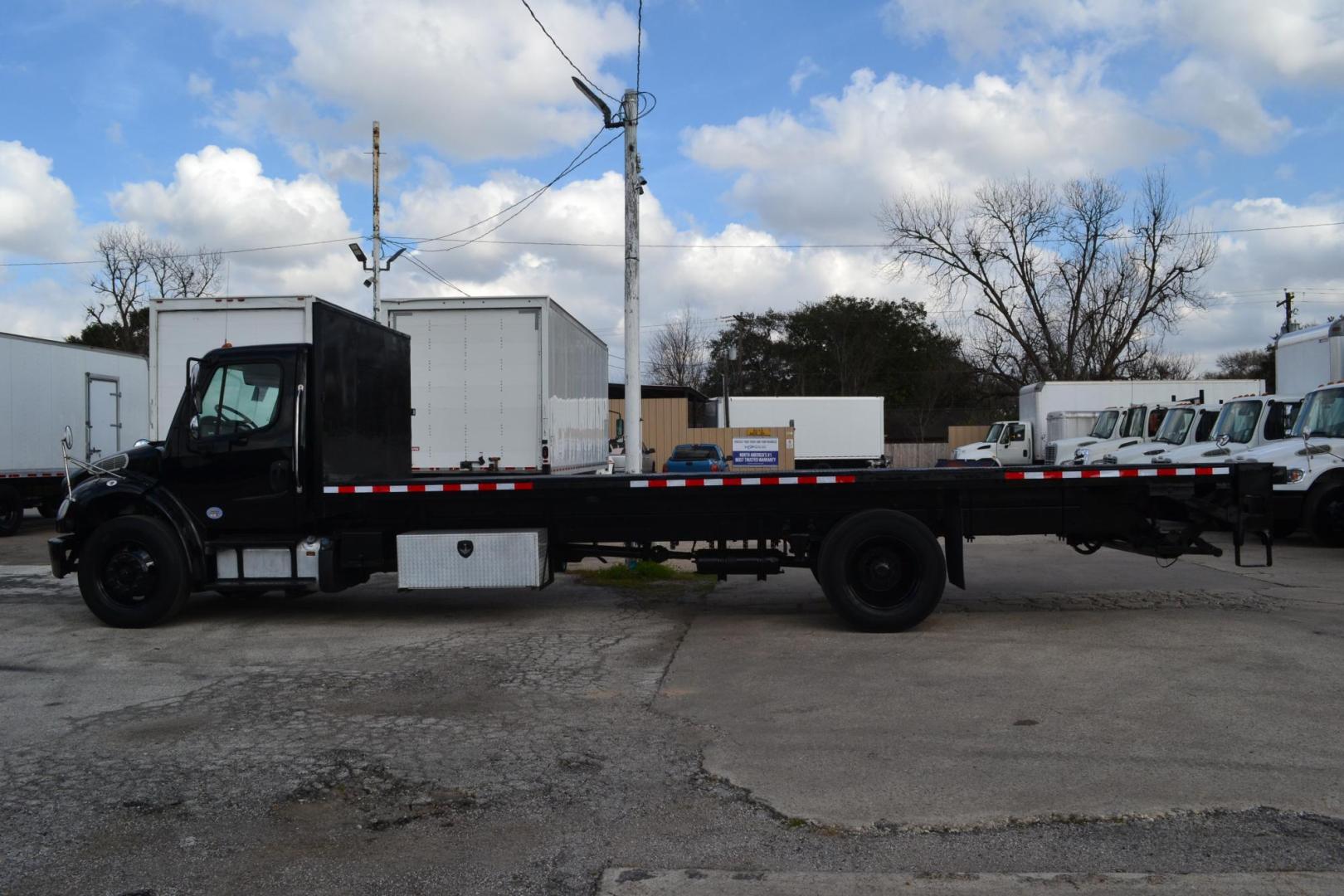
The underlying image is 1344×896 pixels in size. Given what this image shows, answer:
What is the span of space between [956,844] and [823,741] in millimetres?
1480

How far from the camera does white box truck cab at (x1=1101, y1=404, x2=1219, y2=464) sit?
18391 mm

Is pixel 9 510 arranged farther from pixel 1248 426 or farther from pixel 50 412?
pixel 1248 426

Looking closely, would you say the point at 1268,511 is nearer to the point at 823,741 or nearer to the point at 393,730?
the point at 823,741

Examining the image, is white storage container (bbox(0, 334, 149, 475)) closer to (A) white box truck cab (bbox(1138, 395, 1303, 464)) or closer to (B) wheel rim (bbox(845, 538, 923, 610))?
(B) wheel rim (bbox(845, 538, 923, 610))

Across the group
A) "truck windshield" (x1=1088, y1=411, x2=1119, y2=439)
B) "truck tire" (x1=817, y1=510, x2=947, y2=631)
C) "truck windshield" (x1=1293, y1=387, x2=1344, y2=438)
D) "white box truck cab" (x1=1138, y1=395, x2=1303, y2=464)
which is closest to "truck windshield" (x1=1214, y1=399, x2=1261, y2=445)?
"white box truck cab" (x1=1138, y1=395, x2=1303, y2=464)

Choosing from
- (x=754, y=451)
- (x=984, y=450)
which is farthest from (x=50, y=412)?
(x=984, y=450)

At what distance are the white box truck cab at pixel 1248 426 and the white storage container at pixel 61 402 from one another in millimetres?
19028

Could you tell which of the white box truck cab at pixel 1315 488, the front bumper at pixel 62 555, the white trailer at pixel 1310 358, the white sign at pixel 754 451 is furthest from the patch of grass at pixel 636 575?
the white sign at pixel 754 451

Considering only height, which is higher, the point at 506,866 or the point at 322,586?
the point at 322,586

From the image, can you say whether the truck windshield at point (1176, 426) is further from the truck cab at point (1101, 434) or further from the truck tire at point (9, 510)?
the truck tire at point (9, 510)

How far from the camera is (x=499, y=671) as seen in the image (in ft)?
25.0

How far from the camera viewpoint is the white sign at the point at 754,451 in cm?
3152

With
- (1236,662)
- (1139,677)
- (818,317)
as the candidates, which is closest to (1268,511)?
(1236,662)

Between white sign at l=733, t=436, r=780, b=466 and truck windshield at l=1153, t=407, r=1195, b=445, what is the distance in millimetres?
13231
